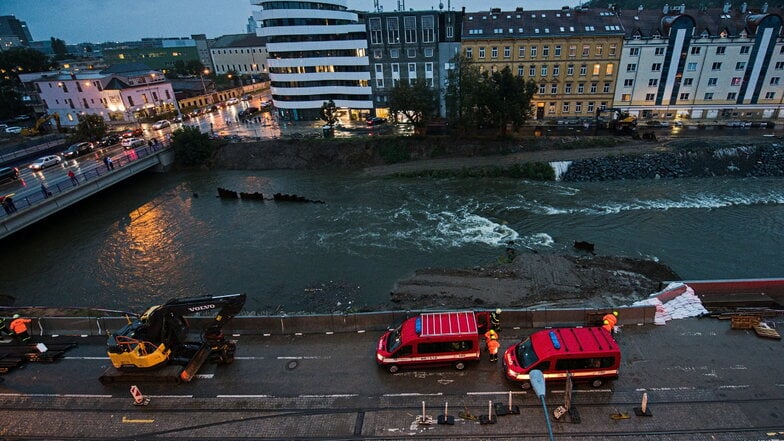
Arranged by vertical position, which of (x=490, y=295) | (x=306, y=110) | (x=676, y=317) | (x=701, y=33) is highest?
(x=701, y=33)

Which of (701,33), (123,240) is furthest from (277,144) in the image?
(701,33)

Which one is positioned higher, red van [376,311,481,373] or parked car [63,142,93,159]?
parked car [63,142,93,159]

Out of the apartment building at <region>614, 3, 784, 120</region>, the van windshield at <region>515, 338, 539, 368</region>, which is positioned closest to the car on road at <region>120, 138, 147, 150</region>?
the van windshield at <region>515, 338, 539, 368</region>

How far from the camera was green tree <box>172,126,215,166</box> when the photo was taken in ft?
170

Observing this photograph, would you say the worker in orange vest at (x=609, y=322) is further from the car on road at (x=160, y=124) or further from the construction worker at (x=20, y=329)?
the car on road at (x=160, y=124)

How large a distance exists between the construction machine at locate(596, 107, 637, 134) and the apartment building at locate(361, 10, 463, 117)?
21758mm

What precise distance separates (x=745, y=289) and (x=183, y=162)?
189 feet

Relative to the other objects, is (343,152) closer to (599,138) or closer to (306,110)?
(306,110)

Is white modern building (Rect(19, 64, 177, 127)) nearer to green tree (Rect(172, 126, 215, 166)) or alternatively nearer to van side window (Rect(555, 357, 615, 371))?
green tree (Rect(172, 126, 215, 166))

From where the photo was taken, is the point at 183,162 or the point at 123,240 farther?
the point at 183,162

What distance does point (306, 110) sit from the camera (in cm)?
6669

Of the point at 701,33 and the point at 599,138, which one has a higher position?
the point at 701,33

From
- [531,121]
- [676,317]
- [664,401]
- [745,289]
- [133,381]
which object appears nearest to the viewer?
[664,401]

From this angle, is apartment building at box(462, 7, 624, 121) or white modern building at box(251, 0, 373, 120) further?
white modern building at box(251, 0, 373, 120)
